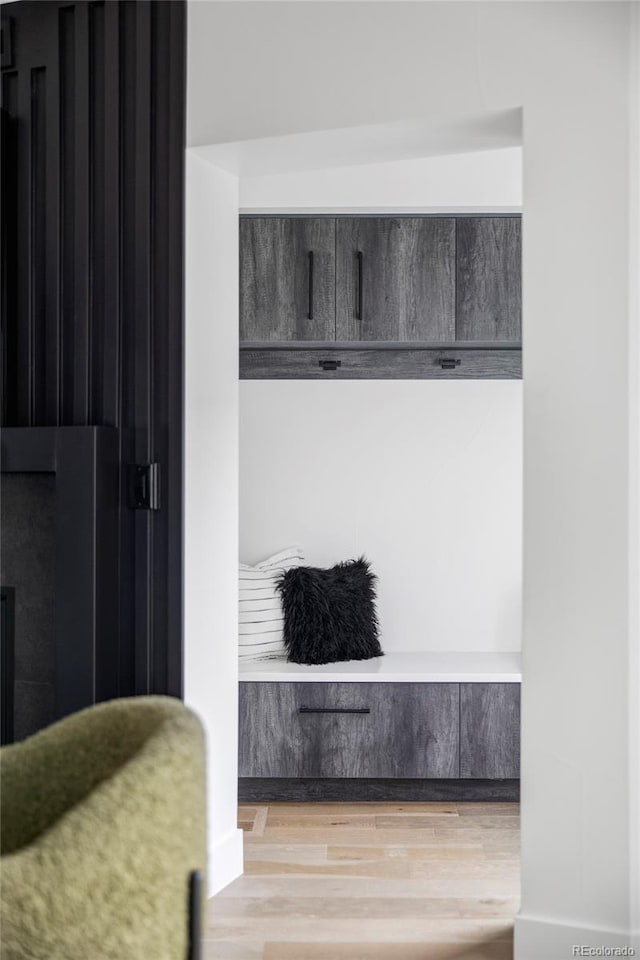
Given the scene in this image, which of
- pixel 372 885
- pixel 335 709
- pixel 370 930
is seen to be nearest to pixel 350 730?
pixel 335 709

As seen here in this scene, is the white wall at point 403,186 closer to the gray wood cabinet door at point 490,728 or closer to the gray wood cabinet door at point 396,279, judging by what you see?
the gray wood cabinet door at point 396,279

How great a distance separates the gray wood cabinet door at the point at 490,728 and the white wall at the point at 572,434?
43.4 inches

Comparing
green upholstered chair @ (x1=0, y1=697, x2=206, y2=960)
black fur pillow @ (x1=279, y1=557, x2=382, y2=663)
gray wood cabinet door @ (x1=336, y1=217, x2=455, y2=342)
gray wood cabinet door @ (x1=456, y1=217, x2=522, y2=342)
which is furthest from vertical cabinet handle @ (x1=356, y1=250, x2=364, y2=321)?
green upholstered chair @ (x1=0, y1=697, x2=206, y2=960)

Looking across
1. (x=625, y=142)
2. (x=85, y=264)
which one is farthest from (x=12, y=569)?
(x=625, y=142)

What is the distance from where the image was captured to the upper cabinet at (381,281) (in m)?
3.47

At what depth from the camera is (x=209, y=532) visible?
262 cm

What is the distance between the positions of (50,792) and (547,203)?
1.70 metres

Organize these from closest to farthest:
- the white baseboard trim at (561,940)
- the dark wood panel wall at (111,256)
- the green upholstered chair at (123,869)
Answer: the green upholstered chair at (123,869)
the white baseboard trim at (561,940)
the dark wood panel wall at (111,256)

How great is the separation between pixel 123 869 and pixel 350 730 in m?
2.23

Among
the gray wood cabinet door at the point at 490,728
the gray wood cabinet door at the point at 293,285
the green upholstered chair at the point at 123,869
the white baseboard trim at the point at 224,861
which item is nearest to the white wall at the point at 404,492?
the gray wood cabinet door at the point at 293,285

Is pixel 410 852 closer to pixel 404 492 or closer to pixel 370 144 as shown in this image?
pixel 404 492

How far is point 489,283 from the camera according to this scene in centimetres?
347

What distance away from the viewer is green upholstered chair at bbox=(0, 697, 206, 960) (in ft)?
3.63

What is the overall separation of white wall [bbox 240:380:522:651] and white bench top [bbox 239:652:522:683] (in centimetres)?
33
